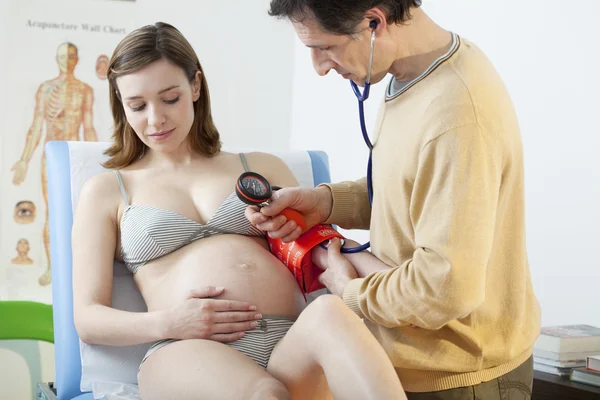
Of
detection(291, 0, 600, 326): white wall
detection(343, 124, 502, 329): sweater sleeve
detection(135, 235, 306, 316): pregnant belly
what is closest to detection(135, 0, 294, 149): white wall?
detection(291, 0, 600, 326): white wall

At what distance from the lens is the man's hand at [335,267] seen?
1519 millimetres

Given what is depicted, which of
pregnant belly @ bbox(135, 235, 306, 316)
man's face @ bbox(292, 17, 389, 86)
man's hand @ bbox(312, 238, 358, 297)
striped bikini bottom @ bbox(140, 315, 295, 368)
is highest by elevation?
man's face @ bbox(292, 17, 389, 86)

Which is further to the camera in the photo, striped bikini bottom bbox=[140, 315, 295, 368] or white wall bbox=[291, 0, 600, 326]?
white wall bbox=[291, 0, 600, 326]

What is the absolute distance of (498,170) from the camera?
1.27m

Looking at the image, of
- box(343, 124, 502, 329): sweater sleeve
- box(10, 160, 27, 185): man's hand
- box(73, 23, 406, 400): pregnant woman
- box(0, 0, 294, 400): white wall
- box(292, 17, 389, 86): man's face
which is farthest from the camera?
box(0, 0, 294, 400): white wall

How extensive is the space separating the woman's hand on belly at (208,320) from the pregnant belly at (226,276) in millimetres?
60

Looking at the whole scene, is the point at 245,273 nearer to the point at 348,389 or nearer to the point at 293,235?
the point at 293,235

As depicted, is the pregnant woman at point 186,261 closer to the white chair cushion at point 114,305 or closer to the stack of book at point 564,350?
the white chair cushion at point 114,305

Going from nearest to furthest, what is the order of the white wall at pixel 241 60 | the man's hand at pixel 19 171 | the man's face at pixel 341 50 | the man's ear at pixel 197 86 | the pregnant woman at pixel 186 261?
the man's face at pixel 341 50
the pregnant woman at pixel 186 261
the man's ear at pixel 197 86
the man's hand at pixel 19 171
the white wall at pixel 241 60

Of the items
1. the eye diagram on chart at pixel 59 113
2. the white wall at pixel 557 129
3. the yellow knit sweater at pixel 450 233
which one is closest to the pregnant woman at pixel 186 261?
the yellow knit sweater at pixel 450 233

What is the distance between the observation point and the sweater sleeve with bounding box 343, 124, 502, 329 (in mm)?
1229

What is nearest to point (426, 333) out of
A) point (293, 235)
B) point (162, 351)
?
point (293, 235)

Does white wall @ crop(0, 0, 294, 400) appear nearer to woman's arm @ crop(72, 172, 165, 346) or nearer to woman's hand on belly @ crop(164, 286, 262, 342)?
woman's arm @ crop(72, 172, 165, 346)

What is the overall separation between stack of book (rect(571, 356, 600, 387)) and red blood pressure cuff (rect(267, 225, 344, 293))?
0.76m
